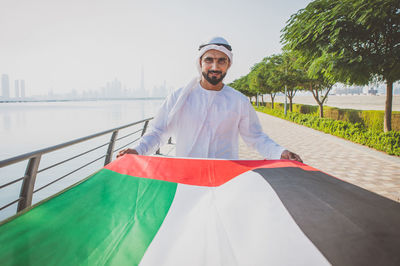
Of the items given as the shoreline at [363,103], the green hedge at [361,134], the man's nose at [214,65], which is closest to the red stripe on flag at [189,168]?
the man's nose at [214,65]

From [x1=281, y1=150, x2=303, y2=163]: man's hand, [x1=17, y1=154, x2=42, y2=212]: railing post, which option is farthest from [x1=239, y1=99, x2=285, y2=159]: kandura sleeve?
[x1=17, y1=154, x2=42, y2=212]: railing post

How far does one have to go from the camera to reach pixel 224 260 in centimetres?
94

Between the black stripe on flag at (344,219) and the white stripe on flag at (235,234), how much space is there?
0.05 m

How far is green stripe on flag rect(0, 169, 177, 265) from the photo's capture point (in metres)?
0.96

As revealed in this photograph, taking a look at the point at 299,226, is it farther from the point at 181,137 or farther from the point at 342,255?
the point at 181,137

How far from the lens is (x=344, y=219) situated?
0.98 metres

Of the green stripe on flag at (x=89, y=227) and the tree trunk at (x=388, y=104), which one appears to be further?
the tree trunk at (x=388, y=104)

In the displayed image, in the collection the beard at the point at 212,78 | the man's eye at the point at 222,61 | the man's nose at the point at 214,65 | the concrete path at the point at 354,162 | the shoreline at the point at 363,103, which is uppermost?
the shoreline at the point at 363,103

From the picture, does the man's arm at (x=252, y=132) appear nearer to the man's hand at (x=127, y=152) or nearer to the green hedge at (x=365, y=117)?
the man's hand at (x=127, y=152)

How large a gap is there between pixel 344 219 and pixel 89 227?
1.24 m

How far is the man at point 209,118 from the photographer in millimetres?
2299

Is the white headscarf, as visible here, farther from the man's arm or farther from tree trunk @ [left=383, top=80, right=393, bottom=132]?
tree trunk @ [left=383, top=80, right=393, bottom=132]

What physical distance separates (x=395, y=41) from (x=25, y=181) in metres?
8.85

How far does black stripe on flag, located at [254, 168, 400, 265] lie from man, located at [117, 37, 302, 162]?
0.93m
